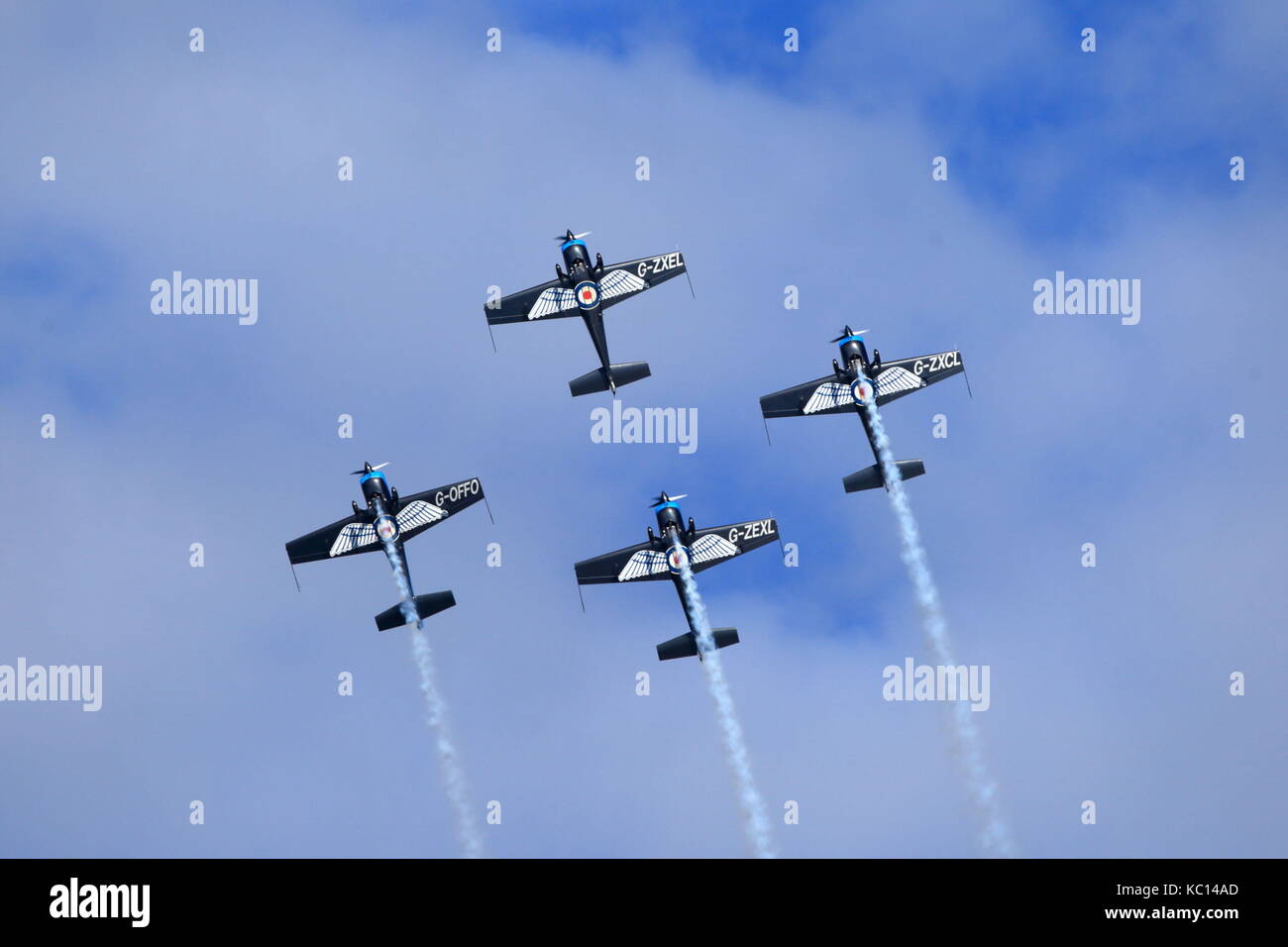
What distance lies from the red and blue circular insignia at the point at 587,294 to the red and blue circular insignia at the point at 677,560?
49.1ft


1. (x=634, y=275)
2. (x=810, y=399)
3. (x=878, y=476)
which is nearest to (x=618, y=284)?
(x=634, y=275)

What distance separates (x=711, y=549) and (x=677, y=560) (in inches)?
78.2

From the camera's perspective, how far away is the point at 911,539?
419 feet

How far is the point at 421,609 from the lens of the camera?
118 m

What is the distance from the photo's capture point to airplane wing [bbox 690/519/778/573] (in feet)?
393

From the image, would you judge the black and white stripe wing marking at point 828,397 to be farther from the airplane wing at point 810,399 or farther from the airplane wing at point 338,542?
the airplane wing at point 338,542

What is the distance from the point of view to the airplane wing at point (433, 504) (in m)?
122

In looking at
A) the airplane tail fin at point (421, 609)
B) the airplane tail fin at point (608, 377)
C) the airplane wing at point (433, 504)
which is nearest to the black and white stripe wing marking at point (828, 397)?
the airplane tail fin at point (608, 377)

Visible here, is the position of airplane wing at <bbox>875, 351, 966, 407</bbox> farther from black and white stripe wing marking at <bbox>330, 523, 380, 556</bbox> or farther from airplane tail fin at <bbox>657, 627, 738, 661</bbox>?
black and white stripe wing marking at <bbox>330, 523, 380, 556</bbox>

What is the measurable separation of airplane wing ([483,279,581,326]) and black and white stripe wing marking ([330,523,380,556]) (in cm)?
1320

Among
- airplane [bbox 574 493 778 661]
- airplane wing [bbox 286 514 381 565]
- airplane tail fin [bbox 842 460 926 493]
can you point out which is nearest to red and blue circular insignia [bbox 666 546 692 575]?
airplane [bbox 574 493 778 661]
